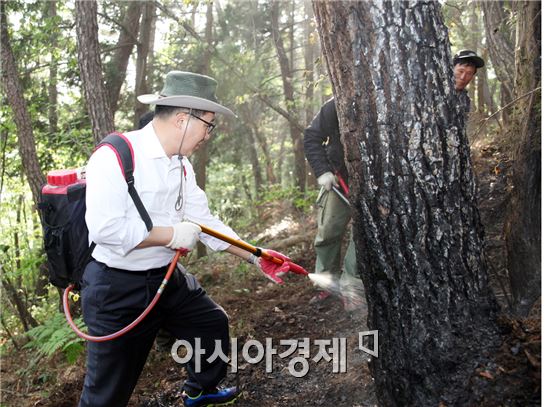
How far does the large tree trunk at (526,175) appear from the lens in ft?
14.0

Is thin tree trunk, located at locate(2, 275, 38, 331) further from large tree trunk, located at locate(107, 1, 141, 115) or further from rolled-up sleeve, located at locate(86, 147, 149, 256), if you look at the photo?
rolled-up sleeve, located at locate(86, 147, 149, 256)

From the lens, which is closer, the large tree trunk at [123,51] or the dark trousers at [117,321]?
the dark trousers at [117,321]

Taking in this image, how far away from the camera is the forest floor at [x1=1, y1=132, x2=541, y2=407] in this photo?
98.8 inches

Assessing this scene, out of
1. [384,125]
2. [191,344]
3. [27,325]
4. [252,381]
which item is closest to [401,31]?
[384,125]

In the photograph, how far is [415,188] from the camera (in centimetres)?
262

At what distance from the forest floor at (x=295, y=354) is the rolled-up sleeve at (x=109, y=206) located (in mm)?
1957

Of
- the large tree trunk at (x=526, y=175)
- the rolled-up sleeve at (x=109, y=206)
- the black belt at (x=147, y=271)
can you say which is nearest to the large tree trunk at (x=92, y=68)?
the black belt at (x=147, y=271)

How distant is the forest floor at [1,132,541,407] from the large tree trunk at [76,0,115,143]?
2.87m

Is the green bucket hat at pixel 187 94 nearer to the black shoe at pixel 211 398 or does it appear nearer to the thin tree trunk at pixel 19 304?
the black shoe at pixel 211 398

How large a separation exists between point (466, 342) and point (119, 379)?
2262mm

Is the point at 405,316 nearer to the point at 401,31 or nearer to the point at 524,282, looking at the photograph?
the point at 401,31

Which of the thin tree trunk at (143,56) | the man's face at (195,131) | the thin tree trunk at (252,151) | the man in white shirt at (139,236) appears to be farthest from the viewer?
the thin tree trunk at (252,151)

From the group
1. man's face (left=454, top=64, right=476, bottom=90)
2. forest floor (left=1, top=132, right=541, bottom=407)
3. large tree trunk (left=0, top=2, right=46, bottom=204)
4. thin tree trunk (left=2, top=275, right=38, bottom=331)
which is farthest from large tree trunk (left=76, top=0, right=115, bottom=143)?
man's face (left=454, top=64, right=476, bottom=90)

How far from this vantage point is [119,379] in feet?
10.9
